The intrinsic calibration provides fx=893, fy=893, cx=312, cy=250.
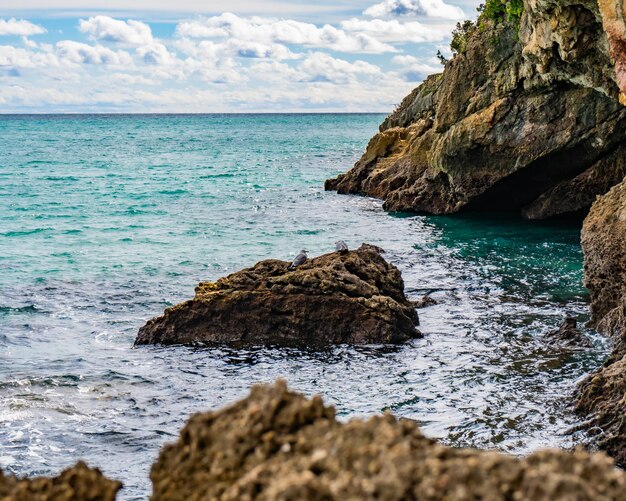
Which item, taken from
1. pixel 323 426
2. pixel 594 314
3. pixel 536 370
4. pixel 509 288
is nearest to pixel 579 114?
pixel 509 288

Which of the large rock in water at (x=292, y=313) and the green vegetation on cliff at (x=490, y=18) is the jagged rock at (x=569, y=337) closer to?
the large rock in water at (x=292, y=313)

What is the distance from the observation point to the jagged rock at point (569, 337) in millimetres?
18984

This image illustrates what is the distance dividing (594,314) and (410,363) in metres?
4.70

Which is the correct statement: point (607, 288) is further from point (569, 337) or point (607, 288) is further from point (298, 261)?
point (298, 261)

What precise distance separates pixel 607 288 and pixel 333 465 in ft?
53.8

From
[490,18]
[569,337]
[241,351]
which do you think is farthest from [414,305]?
[490,18]

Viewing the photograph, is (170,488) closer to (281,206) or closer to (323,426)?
(323,426)

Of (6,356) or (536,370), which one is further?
(6,356)

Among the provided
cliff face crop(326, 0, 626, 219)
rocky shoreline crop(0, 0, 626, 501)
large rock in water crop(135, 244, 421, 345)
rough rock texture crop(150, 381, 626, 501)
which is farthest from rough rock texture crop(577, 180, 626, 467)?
rough rock texture crop(150, 381, 626, 501)

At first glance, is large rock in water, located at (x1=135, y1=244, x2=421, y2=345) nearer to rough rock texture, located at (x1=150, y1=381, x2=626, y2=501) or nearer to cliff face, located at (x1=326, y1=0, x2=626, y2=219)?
cliff face, located at (x1=326, y1=0, x2=626, y2=219)

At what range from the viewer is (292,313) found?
66.4 ft

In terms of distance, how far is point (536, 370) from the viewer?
693 inches

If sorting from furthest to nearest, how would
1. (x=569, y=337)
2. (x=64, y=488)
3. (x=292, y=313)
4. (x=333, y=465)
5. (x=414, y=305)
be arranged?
(x=414, y=305) → (x=292, y=313) → (x=569, y=337) → (x=64, y=488) → (x=333, y=465)

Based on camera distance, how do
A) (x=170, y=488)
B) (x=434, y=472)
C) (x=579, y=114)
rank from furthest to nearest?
(x=579, y=114), (x=170, y=488), (x=434, y=472)
